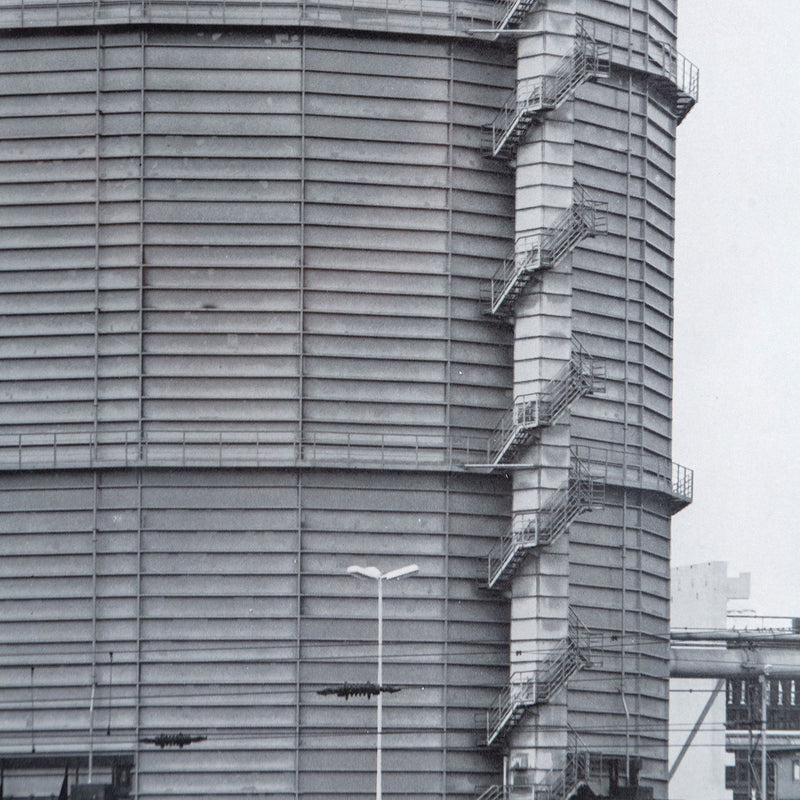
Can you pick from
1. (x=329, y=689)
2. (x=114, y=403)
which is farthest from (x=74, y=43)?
(x=329, y=689)

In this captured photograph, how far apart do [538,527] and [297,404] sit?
6.94m

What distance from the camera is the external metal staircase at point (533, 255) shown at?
42531 mm

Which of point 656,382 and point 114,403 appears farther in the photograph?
point 656,382

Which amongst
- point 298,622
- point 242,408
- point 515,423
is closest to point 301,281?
point 242,408

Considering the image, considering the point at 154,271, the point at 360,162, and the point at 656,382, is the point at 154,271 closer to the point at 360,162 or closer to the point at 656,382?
the point at 360,162

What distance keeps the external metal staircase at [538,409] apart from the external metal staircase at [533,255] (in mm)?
2428

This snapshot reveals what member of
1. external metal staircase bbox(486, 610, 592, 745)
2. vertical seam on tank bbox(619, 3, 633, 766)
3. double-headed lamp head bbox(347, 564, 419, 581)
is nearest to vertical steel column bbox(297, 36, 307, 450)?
double-headed lamp head bbox(347, 564, 419, 581)

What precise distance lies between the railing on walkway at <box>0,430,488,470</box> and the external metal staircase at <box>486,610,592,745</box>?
5525 millimetres

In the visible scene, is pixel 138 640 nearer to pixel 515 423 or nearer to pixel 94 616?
pixel 94 616

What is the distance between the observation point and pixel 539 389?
42500mm

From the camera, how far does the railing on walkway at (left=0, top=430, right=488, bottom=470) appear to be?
138ft

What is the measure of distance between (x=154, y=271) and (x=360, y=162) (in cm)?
613

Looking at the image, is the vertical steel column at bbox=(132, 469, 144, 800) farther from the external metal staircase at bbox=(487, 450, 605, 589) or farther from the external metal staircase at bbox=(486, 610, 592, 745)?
the external metal staircase at bbox=(487, 450, 605, 589)

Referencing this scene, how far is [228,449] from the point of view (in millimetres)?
42094
